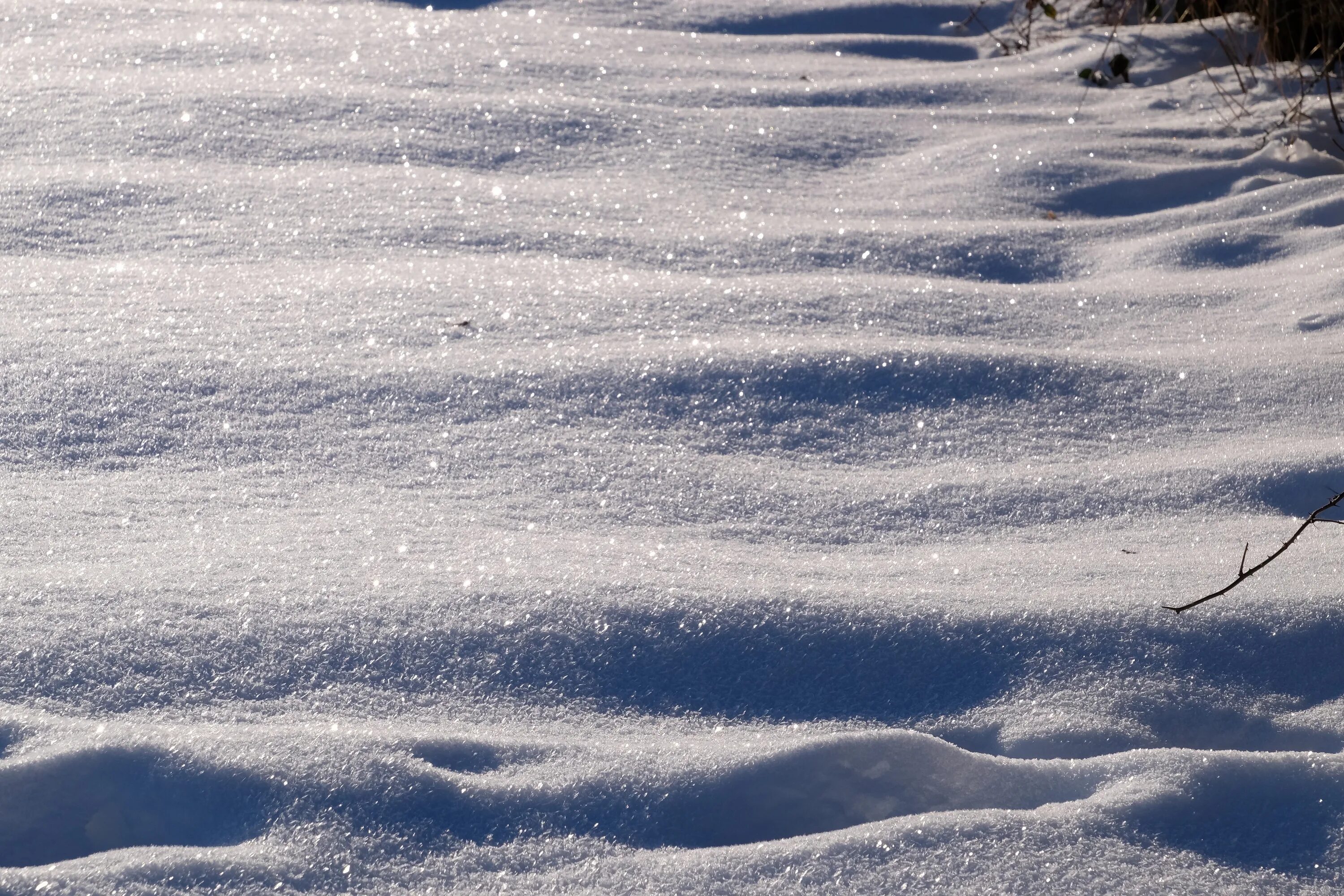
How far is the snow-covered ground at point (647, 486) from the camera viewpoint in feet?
3.67

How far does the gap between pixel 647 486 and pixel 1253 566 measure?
2.50 ft

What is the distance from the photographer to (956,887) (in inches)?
41.3

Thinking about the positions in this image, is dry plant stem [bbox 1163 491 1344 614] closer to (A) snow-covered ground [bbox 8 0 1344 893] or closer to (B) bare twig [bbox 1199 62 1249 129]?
(A) snow-covered ground [bbox 8 0 1344 893]

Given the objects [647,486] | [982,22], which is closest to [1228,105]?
[982,22]

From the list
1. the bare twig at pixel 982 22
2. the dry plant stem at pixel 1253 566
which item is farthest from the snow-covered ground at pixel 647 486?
the bare twig at pixel 982 22

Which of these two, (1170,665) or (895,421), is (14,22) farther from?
(1170,665)

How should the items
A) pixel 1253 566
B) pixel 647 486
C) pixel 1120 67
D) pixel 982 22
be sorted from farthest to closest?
1. pixel 982 22
2. pixel 1120 67
3. pixel 647 486
4. pixel 1253 566

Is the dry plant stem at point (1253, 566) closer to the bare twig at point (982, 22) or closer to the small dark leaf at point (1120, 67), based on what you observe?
the small dark leaf at point (1120, 67)

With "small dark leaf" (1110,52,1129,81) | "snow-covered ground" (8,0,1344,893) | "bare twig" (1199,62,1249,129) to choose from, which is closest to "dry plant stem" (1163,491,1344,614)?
"snow-covered ground" (8,0,1344,893)

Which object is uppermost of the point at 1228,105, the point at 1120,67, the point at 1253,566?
the point at 1120,67

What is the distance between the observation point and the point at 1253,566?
1.44 m

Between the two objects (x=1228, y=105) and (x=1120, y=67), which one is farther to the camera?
(x=1120, y=67)

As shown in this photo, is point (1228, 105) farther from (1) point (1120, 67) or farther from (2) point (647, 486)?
(2) point (647, 486)

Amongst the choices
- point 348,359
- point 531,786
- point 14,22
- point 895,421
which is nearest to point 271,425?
point 348,359
